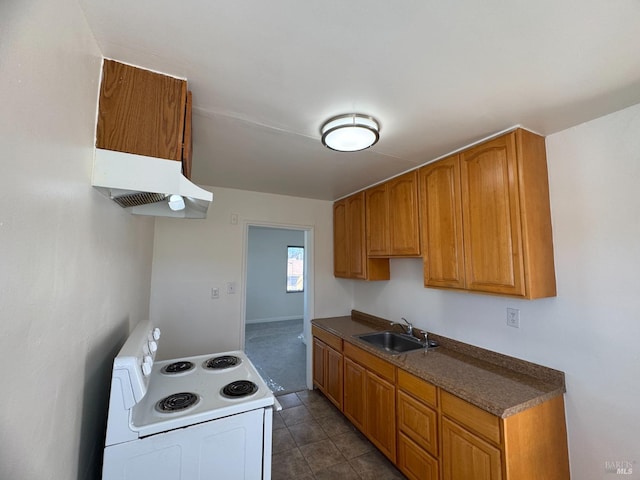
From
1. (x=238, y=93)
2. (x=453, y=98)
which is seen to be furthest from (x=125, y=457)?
(x=453, y=98)

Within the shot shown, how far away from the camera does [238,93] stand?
51.5 inches

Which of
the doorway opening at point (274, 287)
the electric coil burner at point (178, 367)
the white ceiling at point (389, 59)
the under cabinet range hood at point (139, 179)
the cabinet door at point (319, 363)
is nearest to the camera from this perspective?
the white ceiling at point (389, 59)

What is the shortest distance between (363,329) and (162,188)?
237cm

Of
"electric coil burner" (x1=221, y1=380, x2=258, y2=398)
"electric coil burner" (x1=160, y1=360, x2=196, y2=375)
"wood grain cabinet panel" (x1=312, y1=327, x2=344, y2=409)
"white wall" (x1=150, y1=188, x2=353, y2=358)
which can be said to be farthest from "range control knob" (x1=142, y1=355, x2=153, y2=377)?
"wood grain cabinet panel" (x1=312, y1=327, x2=344, y2=409)

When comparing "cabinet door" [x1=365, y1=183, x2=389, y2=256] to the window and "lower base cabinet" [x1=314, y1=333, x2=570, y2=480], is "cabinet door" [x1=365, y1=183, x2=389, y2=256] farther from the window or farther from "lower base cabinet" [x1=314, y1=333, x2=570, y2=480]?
the window

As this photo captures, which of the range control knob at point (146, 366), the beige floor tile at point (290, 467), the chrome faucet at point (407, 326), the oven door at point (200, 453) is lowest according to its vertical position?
the beige floor tile at point (290, 467)

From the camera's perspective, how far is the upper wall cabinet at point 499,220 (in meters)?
1.53

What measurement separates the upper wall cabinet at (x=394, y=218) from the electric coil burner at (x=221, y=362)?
1541mm

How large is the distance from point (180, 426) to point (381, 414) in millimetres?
1546

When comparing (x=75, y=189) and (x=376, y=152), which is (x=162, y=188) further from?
(x=376, y=152)

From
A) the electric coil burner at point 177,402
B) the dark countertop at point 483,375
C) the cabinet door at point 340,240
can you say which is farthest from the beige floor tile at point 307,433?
the cabinet door at point 340,240

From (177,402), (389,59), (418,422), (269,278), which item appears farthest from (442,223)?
(269,278)

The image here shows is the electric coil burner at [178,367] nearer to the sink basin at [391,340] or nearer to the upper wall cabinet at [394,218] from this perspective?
the sink basin at [391,340]

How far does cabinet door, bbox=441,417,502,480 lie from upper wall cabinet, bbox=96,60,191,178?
2.00m
